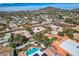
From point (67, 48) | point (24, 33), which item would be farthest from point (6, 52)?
point (67, 48)

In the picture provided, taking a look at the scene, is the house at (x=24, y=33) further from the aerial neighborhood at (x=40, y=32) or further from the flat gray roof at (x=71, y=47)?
the flat gray roof at (x=71, y=47)

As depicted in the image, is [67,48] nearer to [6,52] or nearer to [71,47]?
[71,47]

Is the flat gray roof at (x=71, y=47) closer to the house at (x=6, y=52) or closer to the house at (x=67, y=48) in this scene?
the house at (x=67, y=48)

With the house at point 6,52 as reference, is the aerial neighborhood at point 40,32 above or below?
above

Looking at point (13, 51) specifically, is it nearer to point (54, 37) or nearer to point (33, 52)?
point (33, 52)

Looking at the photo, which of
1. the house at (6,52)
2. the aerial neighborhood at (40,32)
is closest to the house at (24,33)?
the aerial neighborhood at (40,32)

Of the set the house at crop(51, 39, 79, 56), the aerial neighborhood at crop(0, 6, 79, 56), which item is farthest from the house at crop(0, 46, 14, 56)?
the house at crop(51, 39, 79, 56)

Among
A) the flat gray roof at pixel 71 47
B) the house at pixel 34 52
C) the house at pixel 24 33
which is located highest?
the house at pixel 24 33

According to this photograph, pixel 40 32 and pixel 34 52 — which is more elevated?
pixel 40 32

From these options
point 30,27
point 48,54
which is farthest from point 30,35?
point 48,54
